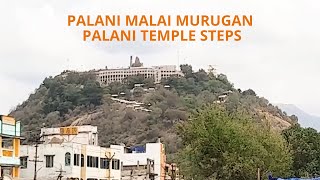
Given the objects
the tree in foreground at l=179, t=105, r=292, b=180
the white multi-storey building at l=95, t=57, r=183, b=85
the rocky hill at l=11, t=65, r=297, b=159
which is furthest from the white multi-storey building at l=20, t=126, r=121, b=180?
the white multi-storey building at l=95, t=57, r=183, b=85

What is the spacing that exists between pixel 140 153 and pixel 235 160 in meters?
31.5

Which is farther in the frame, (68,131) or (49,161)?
(68,131)

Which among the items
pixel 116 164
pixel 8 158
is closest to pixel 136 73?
pixel 116 164

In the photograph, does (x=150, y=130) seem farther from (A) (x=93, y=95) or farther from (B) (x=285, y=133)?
(B) (x=285, y=133)

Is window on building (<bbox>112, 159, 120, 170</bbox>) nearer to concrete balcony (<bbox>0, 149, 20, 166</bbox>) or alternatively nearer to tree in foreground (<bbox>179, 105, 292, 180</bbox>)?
concrete balcony (<bbox>0, 149, 20, 166</bbox>)

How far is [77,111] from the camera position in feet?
413

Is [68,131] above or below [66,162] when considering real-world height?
above

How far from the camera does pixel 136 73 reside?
148 m

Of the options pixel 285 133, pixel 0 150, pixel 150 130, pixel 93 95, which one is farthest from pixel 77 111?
pixel 0 150

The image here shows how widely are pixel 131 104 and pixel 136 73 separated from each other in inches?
965

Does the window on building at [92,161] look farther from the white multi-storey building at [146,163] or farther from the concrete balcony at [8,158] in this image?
the concrete balcony at [8,158]

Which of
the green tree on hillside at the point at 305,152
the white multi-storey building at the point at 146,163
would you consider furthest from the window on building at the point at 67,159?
the green tree on hillside at the point at 305,152

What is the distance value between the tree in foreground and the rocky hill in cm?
5354

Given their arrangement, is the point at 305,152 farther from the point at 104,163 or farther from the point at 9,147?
the point at 9,147
